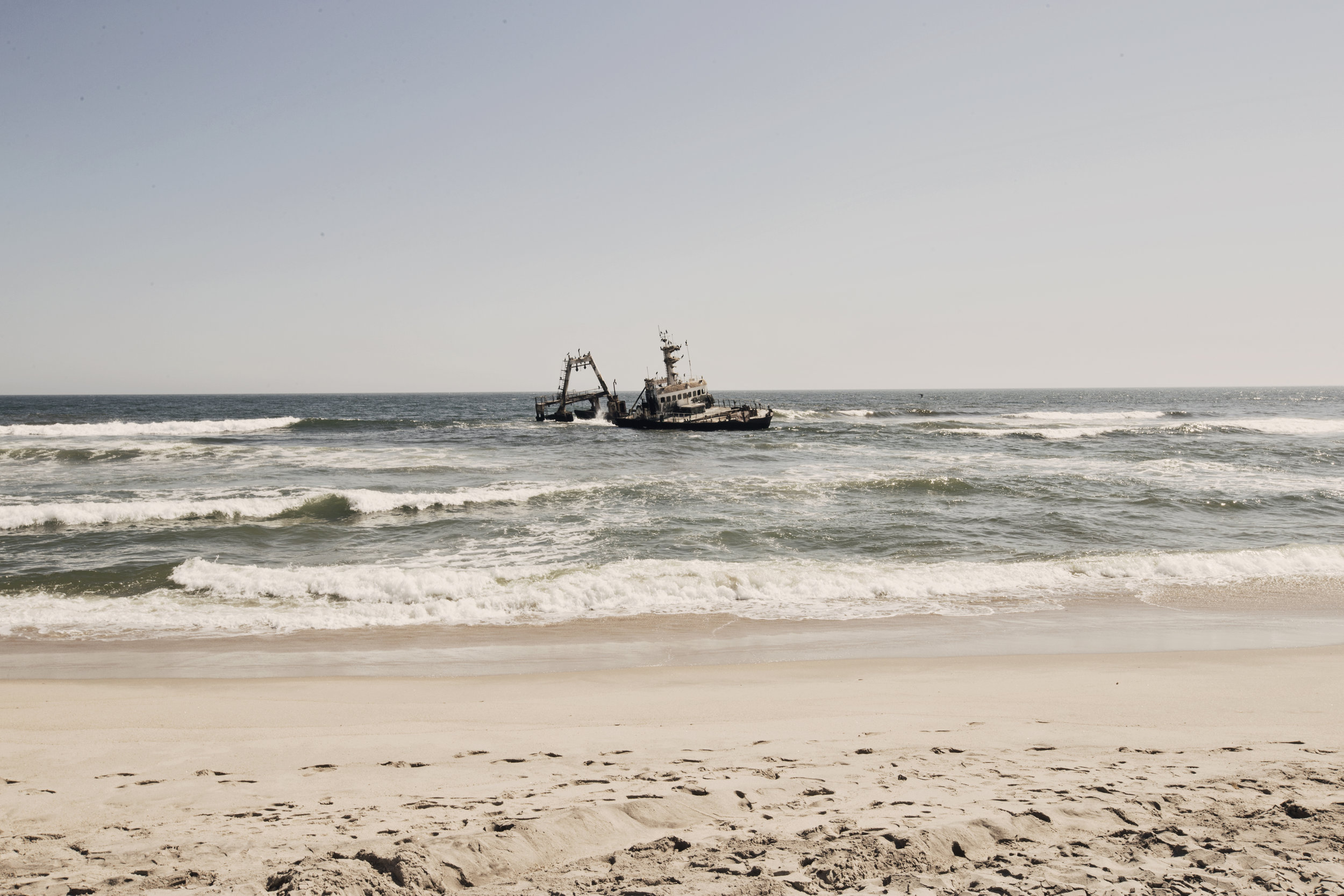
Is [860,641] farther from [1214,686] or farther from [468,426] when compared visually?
[468,426]

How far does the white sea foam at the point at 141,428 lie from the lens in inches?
1547

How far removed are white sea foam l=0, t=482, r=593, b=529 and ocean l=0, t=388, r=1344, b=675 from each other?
0.28 feet

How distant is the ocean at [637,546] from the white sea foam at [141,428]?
12.4 metres

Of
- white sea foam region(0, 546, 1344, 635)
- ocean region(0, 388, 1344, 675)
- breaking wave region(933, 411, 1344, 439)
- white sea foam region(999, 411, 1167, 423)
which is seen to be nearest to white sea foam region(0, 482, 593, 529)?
ocean region(0, 388, 1344, 675)

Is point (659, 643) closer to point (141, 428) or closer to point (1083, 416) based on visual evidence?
point (141, 428)

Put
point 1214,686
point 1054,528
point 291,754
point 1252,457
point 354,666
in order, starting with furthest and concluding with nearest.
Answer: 1. point 1252,457
2. point 1054,528
3. point 354,666
4. point 1214,686
5. point 291,754

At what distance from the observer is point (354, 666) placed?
285 inches

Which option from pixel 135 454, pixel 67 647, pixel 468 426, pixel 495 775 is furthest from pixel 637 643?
pixel 468 426

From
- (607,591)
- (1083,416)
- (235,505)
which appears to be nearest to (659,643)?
(607,591)

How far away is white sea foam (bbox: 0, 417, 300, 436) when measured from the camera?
129 ft

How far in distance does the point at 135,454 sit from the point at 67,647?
83.0 ft

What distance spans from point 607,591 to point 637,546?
283 cm

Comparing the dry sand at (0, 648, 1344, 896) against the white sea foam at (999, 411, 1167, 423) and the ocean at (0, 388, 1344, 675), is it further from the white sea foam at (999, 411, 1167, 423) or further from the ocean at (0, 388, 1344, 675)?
the white sea foam at (999, 411, 1167, 423)

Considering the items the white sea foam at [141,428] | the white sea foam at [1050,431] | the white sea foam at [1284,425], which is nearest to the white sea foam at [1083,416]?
the white sea foam at [1284,425]
